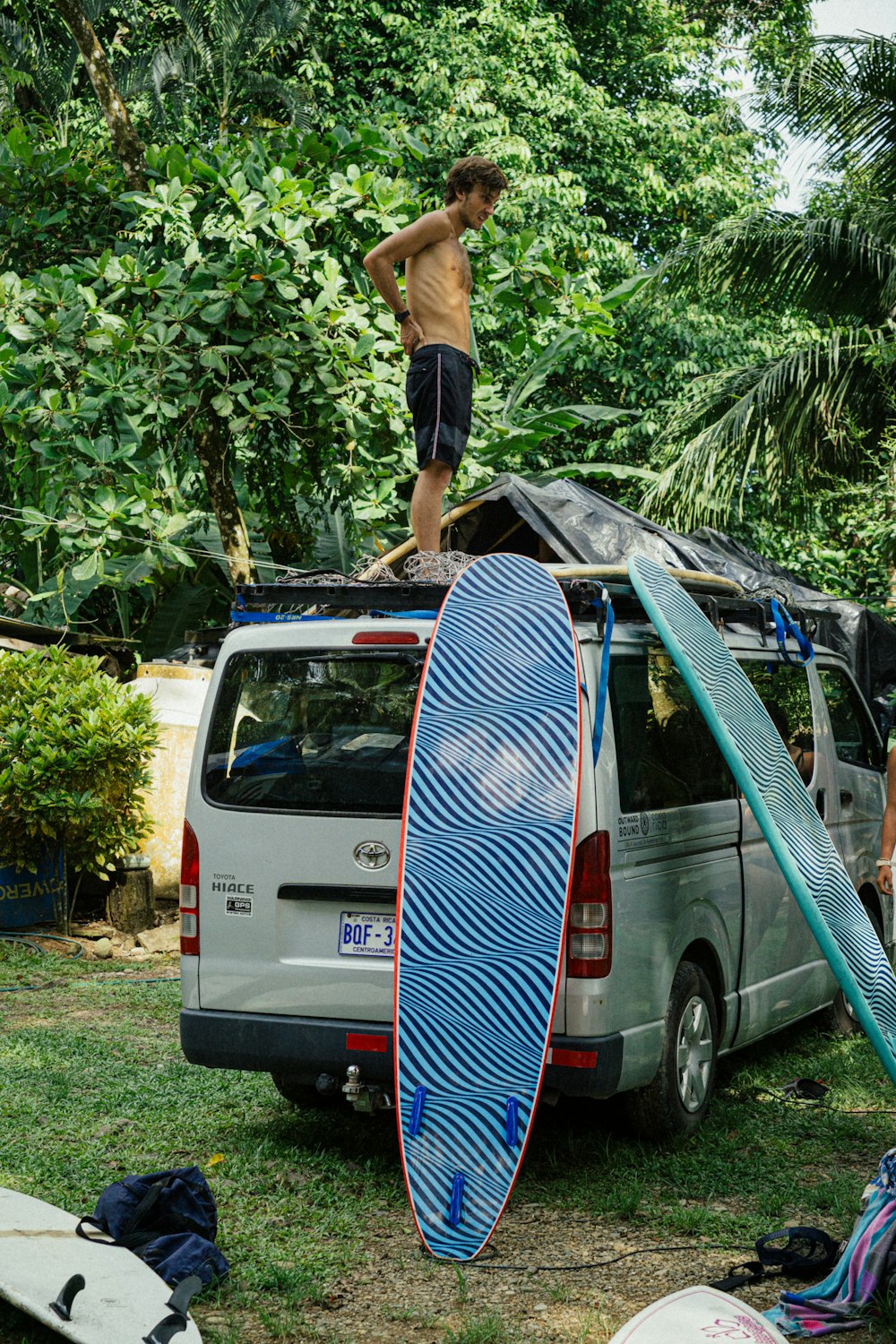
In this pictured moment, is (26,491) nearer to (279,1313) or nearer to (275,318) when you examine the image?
(275,318)

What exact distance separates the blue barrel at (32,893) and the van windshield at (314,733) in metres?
4.83

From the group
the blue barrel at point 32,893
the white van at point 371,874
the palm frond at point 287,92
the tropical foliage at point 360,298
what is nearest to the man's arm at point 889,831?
the white van at point 371,874

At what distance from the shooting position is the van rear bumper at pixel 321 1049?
13.8ft

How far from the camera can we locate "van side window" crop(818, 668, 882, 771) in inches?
257

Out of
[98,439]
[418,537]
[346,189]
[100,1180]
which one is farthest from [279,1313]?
[346,189]

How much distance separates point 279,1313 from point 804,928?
Answer: 3.28 meters

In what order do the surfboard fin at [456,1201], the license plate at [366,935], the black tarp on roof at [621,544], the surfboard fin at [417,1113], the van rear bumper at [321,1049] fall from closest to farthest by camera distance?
1. the surfboard fin at [456,1201]
2. the surfboard fin at [417,1113]
3. the van rear bumper at [321,1049]
4. the license plate at [366,935]
5. the black tarp on roof at [621,544]

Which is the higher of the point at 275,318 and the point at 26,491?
the point at 275,318

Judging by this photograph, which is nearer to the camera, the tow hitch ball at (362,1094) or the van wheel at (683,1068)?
the tow hitch ball at (362,1094)

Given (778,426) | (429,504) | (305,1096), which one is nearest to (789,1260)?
(305,1096)

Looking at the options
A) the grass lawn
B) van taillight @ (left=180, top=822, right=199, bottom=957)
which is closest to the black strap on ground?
the grass lawn

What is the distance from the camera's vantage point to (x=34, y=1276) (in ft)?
11.3

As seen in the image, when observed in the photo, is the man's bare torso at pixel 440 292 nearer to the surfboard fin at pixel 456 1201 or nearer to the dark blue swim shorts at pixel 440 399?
the dark blue swim shorts at pixel 440 399

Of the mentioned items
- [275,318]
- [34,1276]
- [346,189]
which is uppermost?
[346,189]
